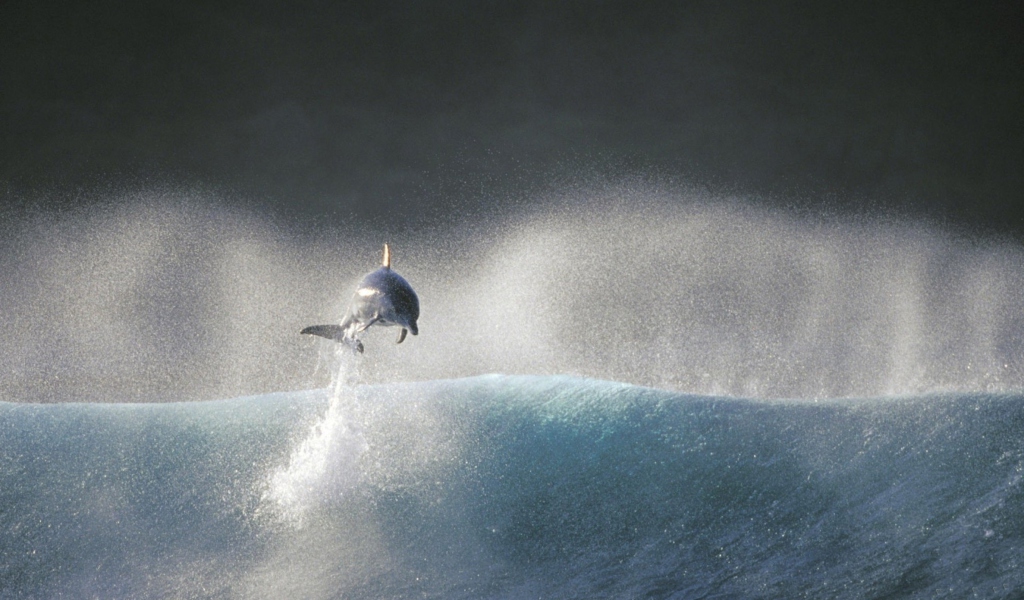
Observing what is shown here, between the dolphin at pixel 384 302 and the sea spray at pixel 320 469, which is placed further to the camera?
the sea spray at pixel 320 469

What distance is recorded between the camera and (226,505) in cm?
494

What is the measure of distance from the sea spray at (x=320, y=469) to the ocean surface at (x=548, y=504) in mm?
28

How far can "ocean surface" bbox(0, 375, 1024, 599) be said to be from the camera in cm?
348

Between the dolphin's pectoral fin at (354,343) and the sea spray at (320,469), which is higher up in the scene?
the dolphin's pectoral fin at (354,343)

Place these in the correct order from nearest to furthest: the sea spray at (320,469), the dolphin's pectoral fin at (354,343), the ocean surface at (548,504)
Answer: the ocean surface at (548,504) → the dolphin's pectoral fin at (354,343) → the sea spray at (320,469)

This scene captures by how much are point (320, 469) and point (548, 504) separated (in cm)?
190

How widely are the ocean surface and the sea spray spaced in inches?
1.1

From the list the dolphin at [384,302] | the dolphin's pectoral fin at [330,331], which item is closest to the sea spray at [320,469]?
the dolphin's pectoral fin at [330,331]

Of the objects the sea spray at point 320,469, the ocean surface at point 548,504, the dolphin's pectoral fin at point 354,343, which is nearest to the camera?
the ocean surface at point 548,504

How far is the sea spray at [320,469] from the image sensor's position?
4898 millimetres

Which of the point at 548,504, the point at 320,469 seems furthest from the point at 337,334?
the point at 548,504

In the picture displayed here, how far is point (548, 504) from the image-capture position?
4629 millimetres

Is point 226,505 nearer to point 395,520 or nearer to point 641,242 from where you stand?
point 395,520

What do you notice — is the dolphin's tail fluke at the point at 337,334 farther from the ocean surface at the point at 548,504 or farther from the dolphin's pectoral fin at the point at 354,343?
the ocean surface at the point at 548,504
